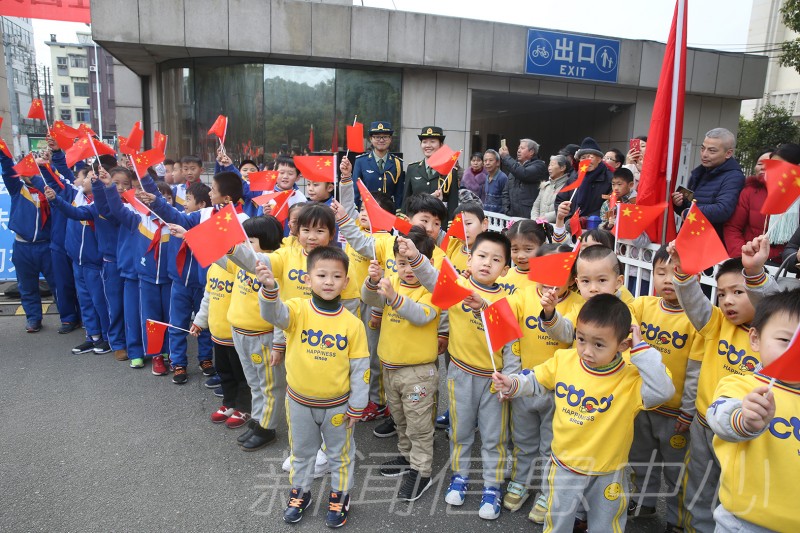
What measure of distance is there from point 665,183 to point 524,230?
1.48 metres

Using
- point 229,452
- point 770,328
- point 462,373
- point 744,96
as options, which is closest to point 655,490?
point 462,373

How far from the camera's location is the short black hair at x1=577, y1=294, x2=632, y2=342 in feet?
7.63

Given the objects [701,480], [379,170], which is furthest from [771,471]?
[379,170]

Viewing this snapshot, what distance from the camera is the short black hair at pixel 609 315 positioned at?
2.32 metres

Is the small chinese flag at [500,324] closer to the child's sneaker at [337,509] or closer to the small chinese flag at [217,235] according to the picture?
the child's sneaker at [337,509]

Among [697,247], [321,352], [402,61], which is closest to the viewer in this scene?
[697,247]

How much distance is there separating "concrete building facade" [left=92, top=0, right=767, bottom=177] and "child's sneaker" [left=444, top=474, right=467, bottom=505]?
9.74m

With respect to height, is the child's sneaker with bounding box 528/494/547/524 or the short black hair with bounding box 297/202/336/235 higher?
the short black hair with bounding box 297/202/336/235

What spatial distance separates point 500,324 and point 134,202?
3789 millimetres

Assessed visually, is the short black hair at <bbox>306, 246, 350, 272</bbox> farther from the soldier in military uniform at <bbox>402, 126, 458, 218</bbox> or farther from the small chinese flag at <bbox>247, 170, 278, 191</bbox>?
the soldier in military uniform at <bbox>402, 126, 458, 218</bbox>

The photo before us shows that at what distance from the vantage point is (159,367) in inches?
201

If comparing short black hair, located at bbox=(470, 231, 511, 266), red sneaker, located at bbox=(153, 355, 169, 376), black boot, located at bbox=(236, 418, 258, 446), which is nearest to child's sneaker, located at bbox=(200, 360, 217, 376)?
red sneaker, located at bbox=(153, 355, 169, 376)

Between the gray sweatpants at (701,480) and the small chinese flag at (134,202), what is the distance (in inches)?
176

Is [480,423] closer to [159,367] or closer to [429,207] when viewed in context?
[429,207]
